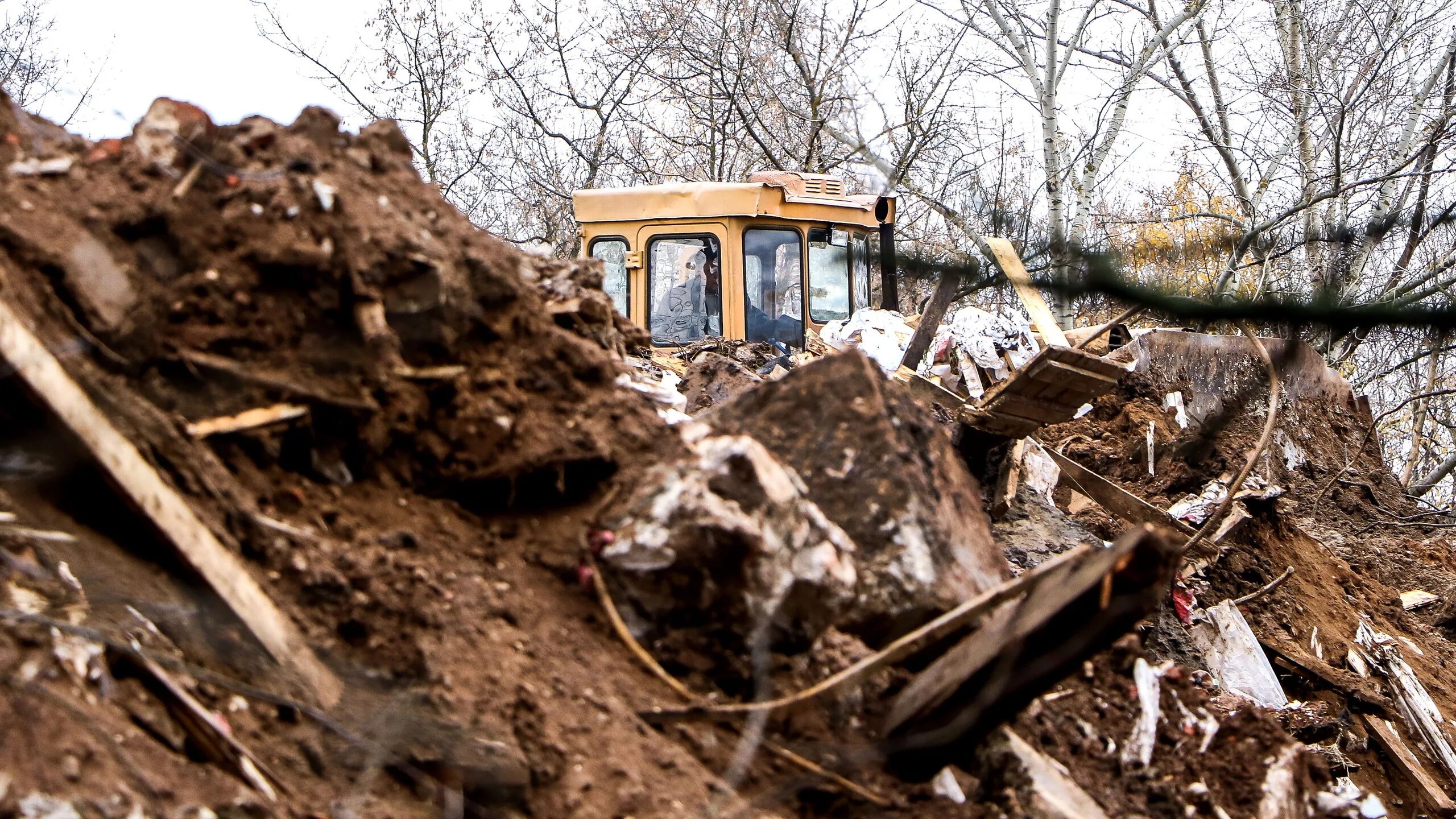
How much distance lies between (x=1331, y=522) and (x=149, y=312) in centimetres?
819

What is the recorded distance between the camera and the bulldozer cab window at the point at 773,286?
31.2ft

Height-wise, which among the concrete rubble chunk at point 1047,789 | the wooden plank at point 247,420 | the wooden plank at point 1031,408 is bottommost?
the concrete rubble chunk at point 1047,789

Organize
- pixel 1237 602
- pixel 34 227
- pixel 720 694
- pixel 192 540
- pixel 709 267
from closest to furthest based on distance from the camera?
pixel 192 540
pixel 34 227
pixel 720 694
pixel 1237 602
pixel 709 267

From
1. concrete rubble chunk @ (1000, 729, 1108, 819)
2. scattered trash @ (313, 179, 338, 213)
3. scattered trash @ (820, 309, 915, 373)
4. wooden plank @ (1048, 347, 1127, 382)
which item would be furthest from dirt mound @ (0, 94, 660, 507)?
scattered trash @ (820, 309, 915, 373)

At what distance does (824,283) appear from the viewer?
383 inches

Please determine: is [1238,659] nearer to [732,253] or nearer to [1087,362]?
[1087,362]

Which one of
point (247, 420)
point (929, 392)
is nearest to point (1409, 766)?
point (929, 392)

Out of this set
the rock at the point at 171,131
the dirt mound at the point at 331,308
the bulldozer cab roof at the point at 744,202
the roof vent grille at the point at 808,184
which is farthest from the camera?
the roof vent grille at the point at 808,184

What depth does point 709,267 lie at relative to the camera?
31.4ft

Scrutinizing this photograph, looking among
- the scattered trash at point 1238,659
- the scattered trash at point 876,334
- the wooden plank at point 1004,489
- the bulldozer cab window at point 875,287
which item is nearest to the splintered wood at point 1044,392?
the wooden plank at point 1004,489

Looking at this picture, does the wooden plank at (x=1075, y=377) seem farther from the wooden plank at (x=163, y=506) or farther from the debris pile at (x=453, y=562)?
the wooden plank at (x=163, y=506)

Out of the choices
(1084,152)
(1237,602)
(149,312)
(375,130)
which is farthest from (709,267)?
(1084,152)

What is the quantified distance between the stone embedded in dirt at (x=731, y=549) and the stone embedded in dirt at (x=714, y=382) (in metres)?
2.76

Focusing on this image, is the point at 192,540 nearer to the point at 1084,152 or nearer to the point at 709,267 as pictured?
the point at 709,267
